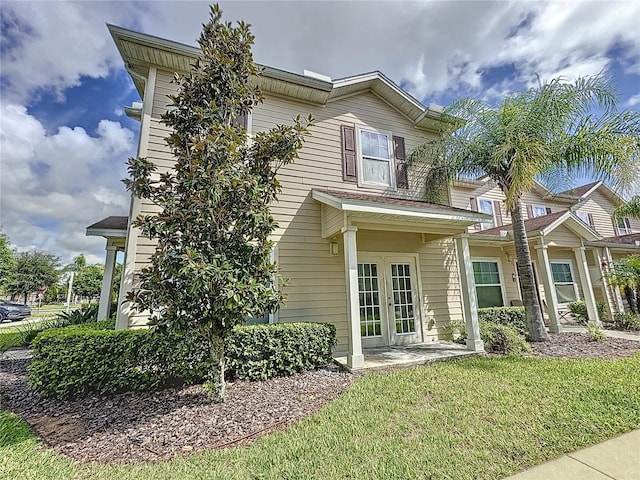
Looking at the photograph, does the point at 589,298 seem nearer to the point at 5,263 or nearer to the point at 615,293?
the point at 615,293

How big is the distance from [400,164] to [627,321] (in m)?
9.38

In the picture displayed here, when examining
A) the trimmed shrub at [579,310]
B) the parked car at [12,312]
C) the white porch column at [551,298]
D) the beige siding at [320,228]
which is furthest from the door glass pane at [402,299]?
the parked car at [12,312]

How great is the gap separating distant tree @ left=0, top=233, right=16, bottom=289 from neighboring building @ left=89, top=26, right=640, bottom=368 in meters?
27.0

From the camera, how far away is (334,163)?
25.3ft

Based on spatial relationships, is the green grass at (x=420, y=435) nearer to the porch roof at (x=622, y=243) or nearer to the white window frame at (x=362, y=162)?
the white window frame at (x=362, y=162)

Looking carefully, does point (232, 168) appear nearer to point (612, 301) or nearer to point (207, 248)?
point (207, 248)

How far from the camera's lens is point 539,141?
697 cm

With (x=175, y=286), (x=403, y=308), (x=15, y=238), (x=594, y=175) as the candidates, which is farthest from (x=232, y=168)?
(x=15, y=238)

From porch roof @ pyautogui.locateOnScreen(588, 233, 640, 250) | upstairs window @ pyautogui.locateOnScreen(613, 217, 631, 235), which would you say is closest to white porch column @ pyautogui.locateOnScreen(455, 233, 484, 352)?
porch roof @ pyautogui.locateOnScreen(588, 233, 640, 250)

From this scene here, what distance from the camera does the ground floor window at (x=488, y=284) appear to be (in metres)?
9.62

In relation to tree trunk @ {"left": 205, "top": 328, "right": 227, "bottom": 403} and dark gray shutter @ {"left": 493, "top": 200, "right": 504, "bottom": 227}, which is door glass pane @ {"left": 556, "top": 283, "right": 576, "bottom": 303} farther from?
tree trunk @ {"left": 205, "top": 328, "right": 227, "bottom": 403}

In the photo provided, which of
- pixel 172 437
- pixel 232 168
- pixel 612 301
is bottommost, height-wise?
pixel 172 437

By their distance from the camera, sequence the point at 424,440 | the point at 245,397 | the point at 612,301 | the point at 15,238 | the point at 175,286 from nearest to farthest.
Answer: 1. the point at 424,440
2. the point at 175,286
3. the point at 245,397
4. the point at 612,301
5. the point at 15,238

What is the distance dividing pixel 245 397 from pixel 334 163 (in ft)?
19.3
